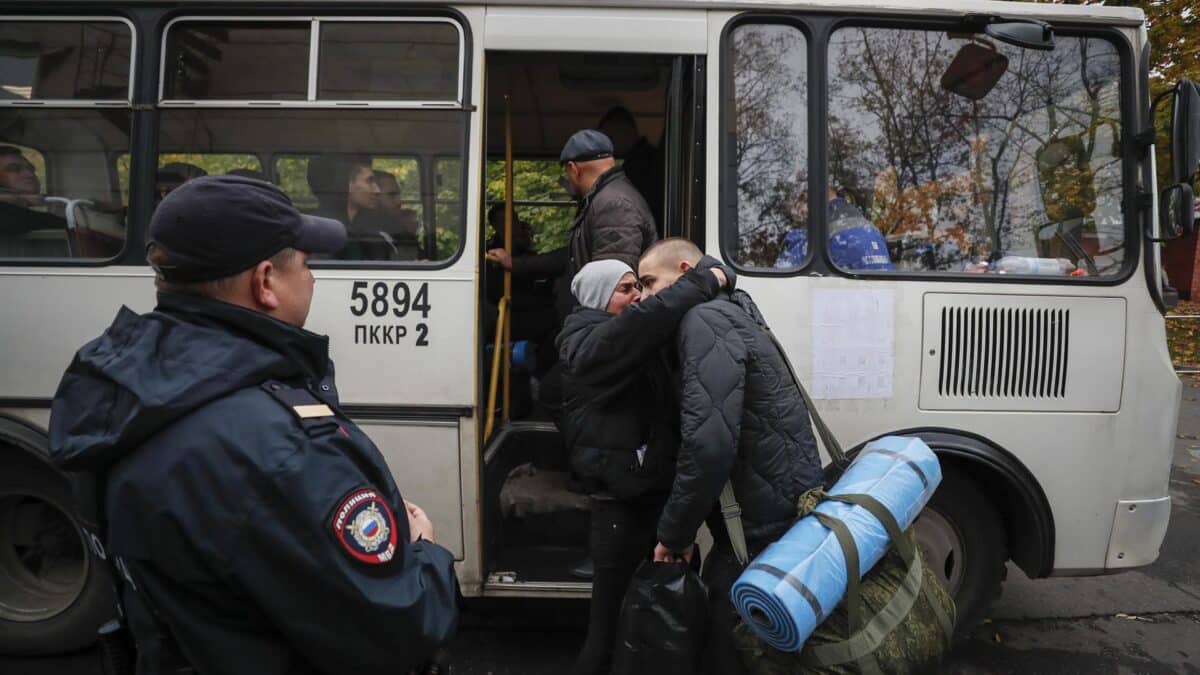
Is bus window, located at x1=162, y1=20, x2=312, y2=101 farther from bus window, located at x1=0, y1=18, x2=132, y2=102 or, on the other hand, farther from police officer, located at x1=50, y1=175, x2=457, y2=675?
police officer, located at x1=50, y1=175, x2=457, y2=675

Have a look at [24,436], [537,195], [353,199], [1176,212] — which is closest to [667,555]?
[353,199]

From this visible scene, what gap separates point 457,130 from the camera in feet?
10.4

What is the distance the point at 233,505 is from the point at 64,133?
291cm

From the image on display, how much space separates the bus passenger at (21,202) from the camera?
324 centimetres

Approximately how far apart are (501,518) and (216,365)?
8.55ft

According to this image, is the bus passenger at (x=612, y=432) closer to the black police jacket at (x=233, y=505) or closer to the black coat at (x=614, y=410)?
the black coat at (x=614, y=410)

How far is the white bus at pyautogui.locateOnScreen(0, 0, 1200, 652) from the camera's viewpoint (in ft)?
10.3

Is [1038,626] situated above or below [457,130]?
below

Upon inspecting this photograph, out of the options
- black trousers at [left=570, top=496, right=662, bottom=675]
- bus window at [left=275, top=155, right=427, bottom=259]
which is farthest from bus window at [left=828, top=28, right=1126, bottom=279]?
bus window at [left=275, top=155, right=427, bottom=259]

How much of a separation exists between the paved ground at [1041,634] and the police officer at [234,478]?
2.41m

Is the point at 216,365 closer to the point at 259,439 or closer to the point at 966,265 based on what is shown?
the point at 259,439

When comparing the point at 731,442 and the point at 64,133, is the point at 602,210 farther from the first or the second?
the point at 64,133

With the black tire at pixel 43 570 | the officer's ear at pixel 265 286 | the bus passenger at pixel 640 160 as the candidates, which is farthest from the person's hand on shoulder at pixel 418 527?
the bus passenger at pixel 640 160

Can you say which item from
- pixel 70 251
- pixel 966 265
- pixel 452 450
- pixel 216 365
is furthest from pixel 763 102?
pixel 70 251
